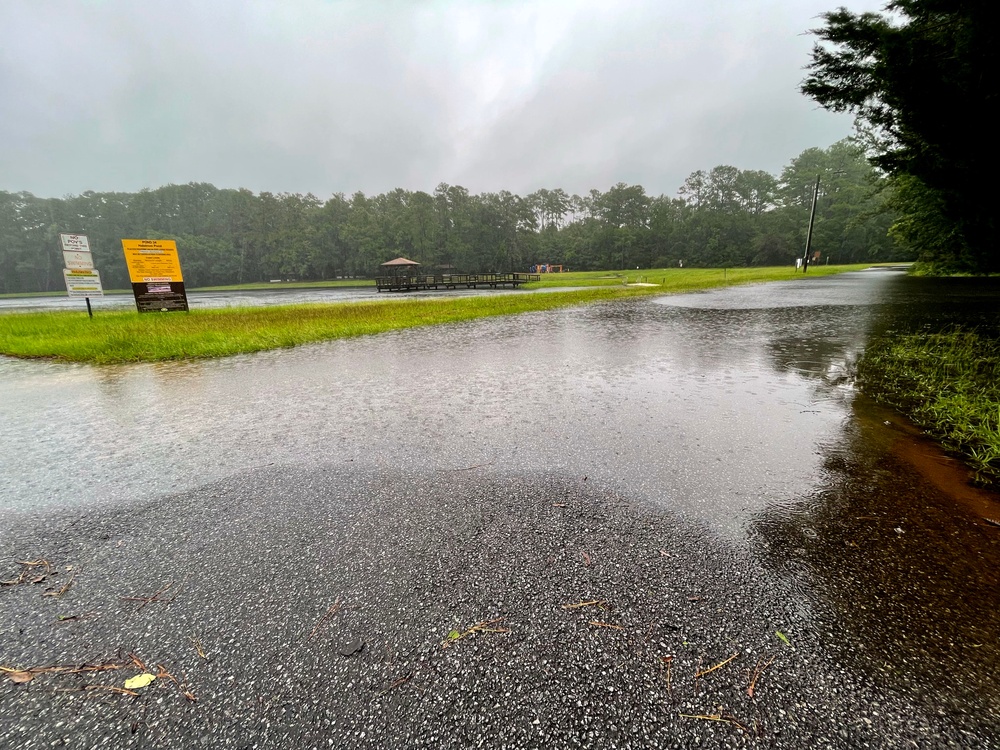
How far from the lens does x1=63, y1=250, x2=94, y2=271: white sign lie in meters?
11.6

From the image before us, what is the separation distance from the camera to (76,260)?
38.5 ft

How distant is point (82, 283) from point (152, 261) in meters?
2.29

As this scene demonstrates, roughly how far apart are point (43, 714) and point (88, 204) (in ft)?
347

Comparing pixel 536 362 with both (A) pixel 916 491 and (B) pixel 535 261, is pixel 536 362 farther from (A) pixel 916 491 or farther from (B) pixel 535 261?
(B) pixel 535 261

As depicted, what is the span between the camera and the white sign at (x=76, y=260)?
11.6 metres

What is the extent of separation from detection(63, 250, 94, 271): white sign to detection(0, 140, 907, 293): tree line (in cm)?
5113

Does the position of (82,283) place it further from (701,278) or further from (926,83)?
(701,278)

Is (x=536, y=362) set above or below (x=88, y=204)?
below

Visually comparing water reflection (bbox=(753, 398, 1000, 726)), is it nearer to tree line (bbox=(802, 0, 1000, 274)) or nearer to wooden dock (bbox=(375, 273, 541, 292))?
tree line (bbox=(802, 0, 1000, 274))

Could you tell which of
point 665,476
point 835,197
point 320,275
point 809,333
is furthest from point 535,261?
point 665,476

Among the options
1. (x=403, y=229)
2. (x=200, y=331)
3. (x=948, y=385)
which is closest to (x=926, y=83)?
(x=948, y=385)

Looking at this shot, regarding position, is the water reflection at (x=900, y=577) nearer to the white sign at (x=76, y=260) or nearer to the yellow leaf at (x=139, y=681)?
the yellow leaf at (x=139, y=681)

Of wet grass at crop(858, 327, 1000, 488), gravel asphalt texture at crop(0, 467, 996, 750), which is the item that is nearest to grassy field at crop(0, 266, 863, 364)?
gravel asphalt texture at crop(0, 467, 996, 750)

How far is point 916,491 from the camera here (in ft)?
8.16
